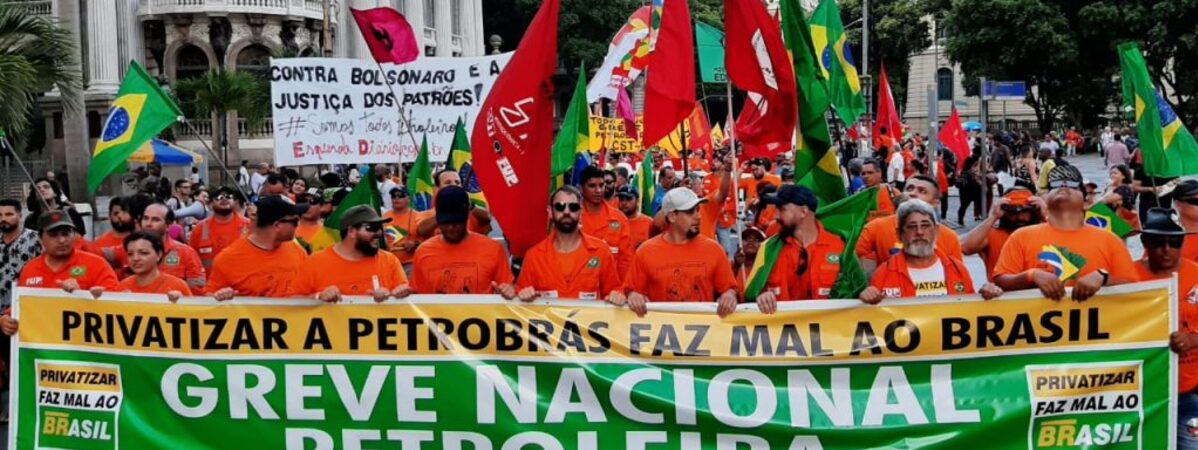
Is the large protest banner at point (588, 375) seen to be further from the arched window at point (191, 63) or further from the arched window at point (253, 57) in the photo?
the arched window at point (191, 63)

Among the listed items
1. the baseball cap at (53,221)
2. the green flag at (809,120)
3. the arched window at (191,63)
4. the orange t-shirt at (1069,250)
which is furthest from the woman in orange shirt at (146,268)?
the arched window at (191,63)

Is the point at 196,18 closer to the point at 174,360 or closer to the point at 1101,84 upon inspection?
the point at 1101,84

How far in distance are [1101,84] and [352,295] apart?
154 ft

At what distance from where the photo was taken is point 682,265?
699 centimetres

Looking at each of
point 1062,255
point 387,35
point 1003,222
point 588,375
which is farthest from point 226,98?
point 1062,255

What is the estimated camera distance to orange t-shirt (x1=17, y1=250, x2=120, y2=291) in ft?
24.7

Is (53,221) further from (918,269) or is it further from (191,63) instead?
(191,63)

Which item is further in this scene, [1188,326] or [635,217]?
[635,217]

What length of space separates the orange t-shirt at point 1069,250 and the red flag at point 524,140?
7.52ft

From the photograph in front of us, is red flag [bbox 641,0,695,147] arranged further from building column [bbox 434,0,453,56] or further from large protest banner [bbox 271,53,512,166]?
building column [bbox 434,0,453,56]

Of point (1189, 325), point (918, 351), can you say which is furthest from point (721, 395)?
point (1189, 325)

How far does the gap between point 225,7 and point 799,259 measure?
38437mm

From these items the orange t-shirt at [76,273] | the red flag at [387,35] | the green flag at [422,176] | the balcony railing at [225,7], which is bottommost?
the orange t-shirt at [76,273]

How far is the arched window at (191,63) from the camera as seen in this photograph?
145ft
